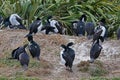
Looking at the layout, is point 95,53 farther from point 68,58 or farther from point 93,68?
point 68,58

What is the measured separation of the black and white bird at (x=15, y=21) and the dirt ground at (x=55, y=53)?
54 centimetres

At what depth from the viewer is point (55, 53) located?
13.9m

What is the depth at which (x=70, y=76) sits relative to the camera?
12.0 m

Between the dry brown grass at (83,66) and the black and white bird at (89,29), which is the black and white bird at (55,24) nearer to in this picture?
the black and white bird at (89,29)

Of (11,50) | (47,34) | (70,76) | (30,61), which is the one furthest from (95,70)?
(47,34)

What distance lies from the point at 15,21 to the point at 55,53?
12.2ft

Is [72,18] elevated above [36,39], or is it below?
below

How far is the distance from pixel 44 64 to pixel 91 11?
657cm

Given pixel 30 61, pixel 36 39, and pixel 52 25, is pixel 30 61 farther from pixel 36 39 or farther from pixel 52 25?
pixel 52 25

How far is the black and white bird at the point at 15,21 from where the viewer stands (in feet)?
55.4

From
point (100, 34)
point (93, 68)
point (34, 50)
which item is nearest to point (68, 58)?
point (93, 68)

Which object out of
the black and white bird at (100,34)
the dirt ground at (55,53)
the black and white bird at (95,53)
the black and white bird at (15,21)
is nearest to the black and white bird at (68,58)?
the dirt ground at (55,53)

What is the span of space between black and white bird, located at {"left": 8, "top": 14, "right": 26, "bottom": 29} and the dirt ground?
0.54m

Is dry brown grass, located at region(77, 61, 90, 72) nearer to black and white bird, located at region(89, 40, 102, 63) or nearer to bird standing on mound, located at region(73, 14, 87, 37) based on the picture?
black and white bird, located at region(89, 40, 102, 63)
